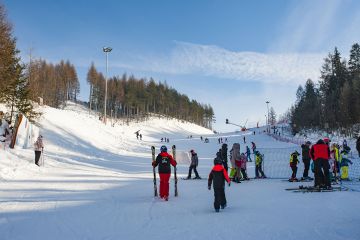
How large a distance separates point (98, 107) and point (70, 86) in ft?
37.9

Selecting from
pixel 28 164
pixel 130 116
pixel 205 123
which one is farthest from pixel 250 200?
pixel 205 123

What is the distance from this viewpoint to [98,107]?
11550 cm

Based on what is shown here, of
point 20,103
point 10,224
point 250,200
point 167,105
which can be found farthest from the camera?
point 167,105

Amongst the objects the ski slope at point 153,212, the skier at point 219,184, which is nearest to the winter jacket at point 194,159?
the ski slope at point 153,212

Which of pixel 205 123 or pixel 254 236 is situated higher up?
pixel 205 123

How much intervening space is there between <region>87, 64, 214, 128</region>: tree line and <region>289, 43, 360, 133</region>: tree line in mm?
51244

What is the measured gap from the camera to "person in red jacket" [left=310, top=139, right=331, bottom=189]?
12.3m

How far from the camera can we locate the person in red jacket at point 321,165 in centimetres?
1233

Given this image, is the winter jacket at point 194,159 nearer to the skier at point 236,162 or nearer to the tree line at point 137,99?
the skier at point 236,162

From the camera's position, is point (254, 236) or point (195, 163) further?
point (195, 163)

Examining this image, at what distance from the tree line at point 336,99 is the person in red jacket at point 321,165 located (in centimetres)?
4923

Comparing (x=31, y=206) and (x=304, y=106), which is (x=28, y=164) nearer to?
(x=31, y=206)

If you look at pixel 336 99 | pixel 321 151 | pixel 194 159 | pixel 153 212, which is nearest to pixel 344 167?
pixel 321 151

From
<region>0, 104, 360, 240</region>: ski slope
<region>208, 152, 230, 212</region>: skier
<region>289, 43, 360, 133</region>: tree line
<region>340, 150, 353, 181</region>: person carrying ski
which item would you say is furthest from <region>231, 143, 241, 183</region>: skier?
<region>289, 43, 360, 133</region>: tree line
